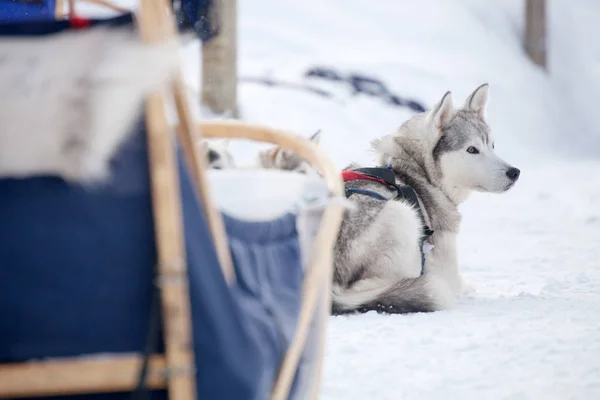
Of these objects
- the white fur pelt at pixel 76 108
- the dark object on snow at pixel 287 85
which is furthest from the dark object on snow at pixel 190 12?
the dark object on snow at pixel 287 85

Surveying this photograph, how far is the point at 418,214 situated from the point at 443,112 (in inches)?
24.3

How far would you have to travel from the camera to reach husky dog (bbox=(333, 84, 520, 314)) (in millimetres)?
3637

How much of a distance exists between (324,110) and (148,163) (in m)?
9.33

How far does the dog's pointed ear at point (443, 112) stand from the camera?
164 inches

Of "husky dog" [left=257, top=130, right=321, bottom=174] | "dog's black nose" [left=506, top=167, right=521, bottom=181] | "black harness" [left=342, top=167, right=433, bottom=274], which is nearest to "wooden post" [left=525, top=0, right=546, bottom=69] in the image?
"dog's black nose" [left=506, top=167, right=521, bottom=181]

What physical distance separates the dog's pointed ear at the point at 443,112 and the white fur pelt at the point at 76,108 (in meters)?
3.01

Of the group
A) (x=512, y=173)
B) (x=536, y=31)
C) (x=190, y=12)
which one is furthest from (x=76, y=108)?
(x=536, y=31)

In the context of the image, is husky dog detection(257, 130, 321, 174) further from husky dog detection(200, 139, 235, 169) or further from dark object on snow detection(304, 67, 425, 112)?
dark object on snow detection(304, 67, 425, 112)

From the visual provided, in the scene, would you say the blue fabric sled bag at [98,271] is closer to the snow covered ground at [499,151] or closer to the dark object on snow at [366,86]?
the snow covered ground at [499,151]

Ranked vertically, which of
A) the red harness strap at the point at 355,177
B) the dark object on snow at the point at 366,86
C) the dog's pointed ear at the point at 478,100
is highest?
the dog's pointed ear at the point at 478,100

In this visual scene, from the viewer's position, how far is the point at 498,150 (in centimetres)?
1217

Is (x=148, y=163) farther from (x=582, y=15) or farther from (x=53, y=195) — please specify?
(x=582, y=15)

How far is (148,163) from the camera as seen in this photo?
1300 mm

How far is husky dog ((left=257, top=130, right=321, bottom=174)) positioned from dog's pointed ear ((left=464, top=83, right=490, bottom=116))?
1.78m
